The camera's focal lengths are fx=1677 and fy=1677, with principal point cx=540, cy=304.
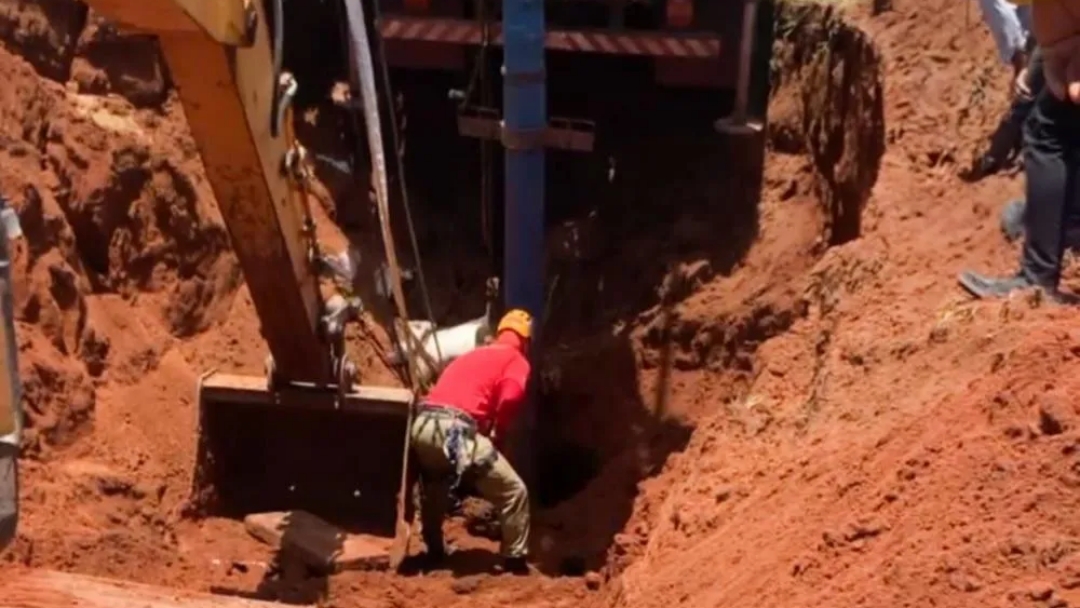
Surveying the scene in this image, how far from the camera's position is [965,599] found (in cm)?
421

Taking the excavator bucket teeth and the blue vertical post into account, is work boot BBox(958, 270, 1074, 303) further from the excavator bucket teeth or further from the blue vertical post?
the excavator bucket teeth

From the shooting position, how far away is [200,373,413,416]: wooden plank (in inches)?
314

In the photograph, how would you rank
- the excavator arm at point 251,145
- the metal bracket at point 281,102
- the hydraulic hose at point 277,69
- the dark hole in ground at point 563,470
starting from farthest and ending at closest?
the dark hole in ground at point 563,470 < the metal bracket at point 281,102 < the hydraulic hose at point 277,69 < the excavator arm at point 251,145

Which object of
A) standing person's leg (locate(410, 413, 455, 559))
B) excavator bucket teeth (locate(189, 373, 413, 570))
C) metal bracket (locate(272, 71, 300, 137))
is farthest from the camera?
excavator bucket teeth (locate(189, 373, 413, 570))

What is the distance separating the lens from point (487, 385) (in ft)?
25.9

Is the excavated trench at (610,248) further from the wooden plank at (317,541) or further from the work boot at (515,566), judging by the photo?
the work boot at (515,566)

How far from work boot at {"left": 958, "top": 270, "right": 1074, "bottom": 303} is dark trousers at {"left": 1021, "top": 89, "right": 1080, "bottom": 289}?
0.04 meters

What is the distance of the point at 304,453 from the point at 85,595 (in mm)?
3085

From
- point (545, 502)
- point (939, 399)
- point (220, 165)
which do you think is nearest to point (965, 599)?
point (939, 399)

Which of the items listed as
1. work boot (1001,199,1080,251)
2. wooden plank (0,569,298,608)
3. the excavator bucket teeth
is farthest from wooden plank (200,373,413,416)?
work boot (1001,199,1080,251)

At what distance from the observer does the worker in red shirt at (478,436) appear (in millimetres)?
7707

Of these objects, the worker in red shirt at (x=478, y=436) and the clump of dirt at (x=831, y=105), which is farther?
Answer: the clump of dirt at (x=831, y=105)

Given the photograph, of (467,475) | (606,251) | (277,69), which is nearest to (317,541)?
(467,475)

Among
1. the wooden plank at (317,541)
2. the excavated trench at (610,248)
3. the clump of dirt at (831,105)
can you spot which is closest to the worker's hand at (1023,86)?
the clump of dirt at (831,105)
